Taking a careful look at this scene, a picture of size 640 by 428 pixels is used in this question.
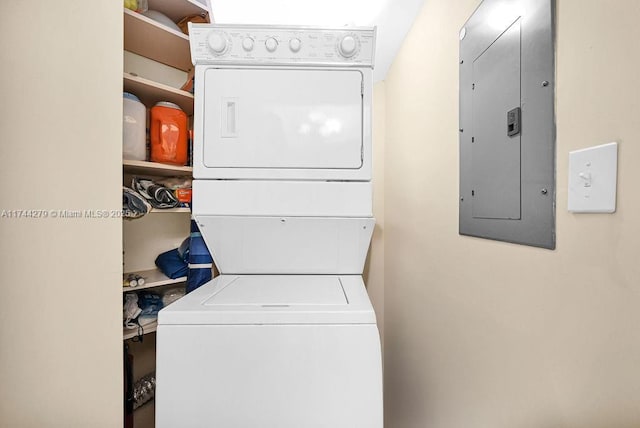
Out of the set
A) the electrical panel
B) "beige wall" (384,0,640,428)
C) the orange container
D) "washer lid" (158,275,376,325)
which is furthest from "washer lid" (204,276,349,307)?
the orange container

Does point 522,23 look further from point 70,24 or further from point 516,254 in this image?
point 70,24

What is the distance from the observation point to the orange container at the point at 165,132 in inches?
77.0

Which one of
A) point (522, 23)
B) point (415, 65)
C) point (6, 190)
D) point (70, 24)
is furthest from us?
point (415, 65)

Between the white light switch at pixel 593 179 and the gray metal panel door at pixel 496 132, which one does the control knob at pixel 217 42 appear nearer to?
the gray metal panel door at pixel 496 132

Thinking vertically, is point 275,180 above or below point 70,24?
below

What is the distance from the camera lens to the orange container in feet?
6.41

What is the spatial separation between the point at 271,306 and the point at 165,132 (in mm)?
1630

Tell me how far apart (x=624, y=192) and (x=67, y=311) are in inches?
89.6

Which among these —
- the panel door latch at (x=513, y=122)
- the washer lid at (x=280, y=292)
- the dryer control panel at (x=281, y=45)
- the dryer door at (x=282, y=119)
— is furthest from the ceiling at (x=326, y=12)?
the washer lid at (x=280, y=292)

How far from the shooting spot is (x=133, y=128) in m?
1.82

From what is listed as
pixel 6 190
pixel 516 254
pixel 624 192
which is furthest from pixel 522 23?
pixel 6 190

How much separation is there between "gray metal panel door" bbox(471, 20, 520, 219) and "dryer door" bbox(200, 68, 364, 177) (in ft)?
1.99

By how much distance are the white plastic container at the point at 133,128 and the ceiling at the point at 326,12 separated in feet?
3.07

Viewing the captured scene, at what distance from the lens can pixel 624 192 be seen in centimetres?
60
